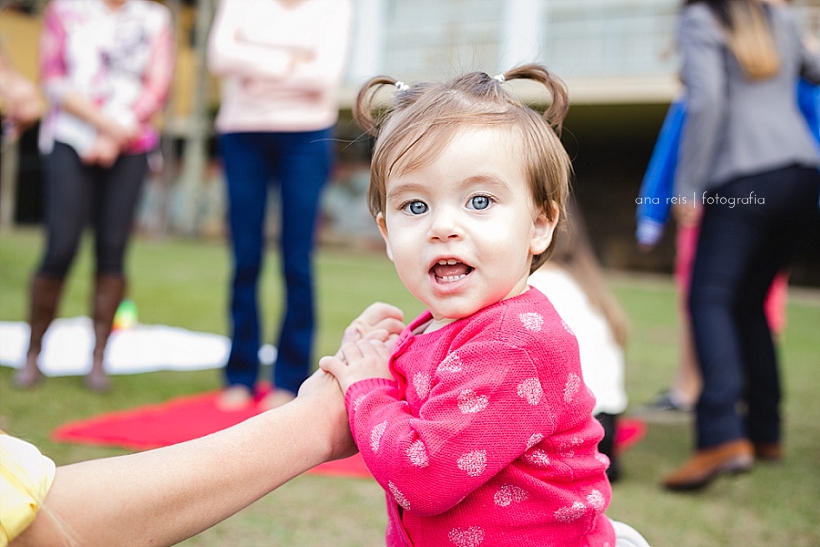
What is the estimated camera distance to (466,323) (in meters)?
1.07

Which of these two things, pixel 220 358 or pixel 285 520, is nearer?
pixel 285 520

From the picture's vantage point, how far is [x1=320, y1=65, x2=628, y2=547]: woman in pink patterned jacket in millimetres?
979

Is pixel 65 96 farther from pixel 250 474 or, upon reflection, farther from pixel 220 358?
pixel 250 474

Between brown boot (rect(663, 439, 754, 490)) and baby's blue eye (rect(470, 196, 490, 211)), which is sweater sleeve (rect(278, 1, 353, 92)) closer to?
brown boot (rect(663, 439, 754, 490))

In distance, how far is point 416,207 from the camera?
109 centimetres

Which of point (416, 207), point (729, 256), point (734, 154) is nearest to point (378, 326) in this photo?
point (416, 207)

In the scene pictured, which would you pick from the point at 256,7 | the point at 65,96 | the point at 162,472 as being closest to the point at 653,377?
the point at 256,7

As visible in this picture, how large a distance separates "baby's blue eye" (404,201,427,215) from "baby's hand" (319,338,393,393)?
21cm

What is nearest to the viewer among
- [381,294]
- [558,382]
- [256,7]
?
[558,382]

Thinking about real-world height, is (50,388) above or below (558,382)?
below

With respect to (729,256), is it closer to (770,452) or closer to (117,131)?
(770,452)

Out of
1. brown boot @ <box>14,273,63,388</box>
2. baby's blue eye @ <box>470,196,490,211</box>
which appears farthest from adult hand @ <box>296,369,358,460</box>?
brown boot @ <box>14,273,63,388</box>

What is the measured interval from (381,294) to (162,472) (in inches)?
262

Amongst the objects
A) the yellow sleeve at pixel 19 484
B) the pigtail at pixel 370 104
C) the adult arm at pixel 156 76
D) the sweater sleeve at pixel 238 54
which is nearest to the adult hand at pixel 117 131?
the adult arm at pixel 156 76
